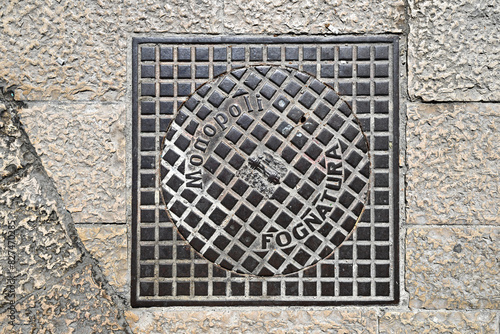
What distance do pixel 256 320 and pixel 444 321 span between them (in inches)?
41.2

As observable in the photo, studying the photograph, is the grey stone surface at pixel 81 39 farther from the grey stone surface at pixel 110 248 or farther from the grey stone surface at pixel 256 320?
the grey stone surface at pixel 256 320

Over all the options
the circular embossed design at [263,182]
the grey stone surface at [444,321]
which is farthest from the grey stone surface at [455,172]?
the grey stone surface at [444,321]

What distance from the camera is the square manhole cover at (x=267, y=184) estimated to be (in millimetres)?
1769

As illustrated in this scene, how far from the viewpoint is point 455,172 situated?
177 centimetres

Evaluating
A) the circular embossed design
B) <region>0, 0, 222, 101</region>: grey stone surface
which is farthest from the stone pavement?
the circular embossed design

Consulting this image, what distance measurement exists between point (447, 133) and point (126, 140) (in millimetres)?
1784

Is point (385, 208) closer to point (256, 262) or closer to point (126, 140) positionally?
point (256, 262)

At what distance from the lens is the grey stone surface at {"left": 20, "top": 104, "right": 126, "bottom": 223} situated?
177 centimetres

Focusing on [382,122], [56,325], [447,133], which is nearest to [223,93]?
[382,122]

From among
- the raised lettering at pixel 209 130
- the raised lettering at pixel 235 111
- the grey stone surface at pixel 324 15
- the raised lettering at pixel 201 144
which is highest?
the grey stone surface at pixel 324 15

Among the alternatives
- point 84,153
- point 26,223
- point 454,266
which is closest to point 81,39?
point 84,153

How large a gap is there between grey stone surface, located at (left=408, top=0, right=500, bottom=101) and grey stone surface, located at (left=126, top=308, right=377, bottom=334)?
130 cm

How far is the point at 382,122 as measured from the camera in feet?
5.82

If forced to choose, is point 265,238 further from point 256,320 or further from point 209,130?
point 209,130
